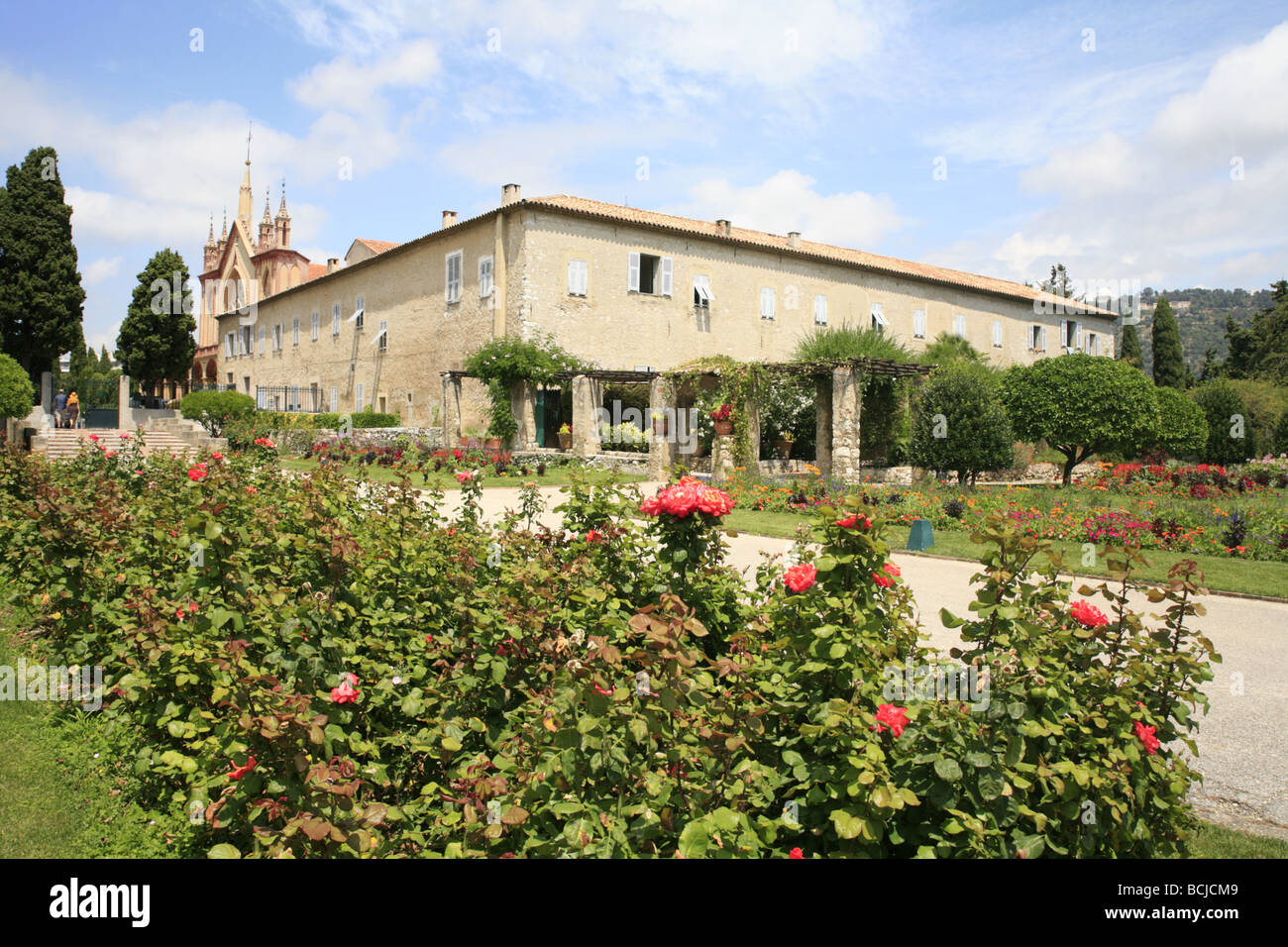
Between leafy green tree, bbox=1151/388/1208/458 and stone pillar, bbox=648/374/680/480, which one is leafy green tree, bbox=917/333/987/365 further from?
stone pillar, bbox=648/374/680/480

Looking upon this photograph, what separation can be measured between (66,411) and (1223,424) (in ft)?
128

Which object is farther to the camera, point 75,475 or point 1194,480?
point 1194,480

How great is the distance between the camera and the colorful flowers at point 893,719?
2219 millimetres

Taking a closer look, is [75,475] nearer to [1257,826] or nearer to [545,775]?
[545,775]

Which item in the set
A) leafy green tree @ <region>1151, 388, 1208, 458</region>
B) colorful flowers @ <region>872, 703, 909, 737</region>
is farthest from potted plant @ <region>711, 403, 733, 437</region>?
colorful flowers @ <region>872, 703, 909, 737</region>

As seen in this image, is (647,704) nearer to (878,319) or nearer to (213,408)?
(213,408)

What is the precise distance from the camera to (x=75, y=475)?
8.42 metres

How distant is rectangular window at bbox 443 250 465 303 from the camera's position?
28.7m

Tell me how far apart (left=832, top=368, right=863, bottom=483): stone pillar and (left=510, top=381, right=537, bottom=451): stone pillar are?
1027 centimetres

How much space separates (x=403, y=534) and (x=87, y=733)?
1.99 m

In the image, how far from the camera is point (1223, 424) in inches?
1048

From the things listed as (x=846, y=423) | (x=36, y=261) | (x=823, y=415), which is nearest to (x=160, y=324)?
(x=36, y=261)
